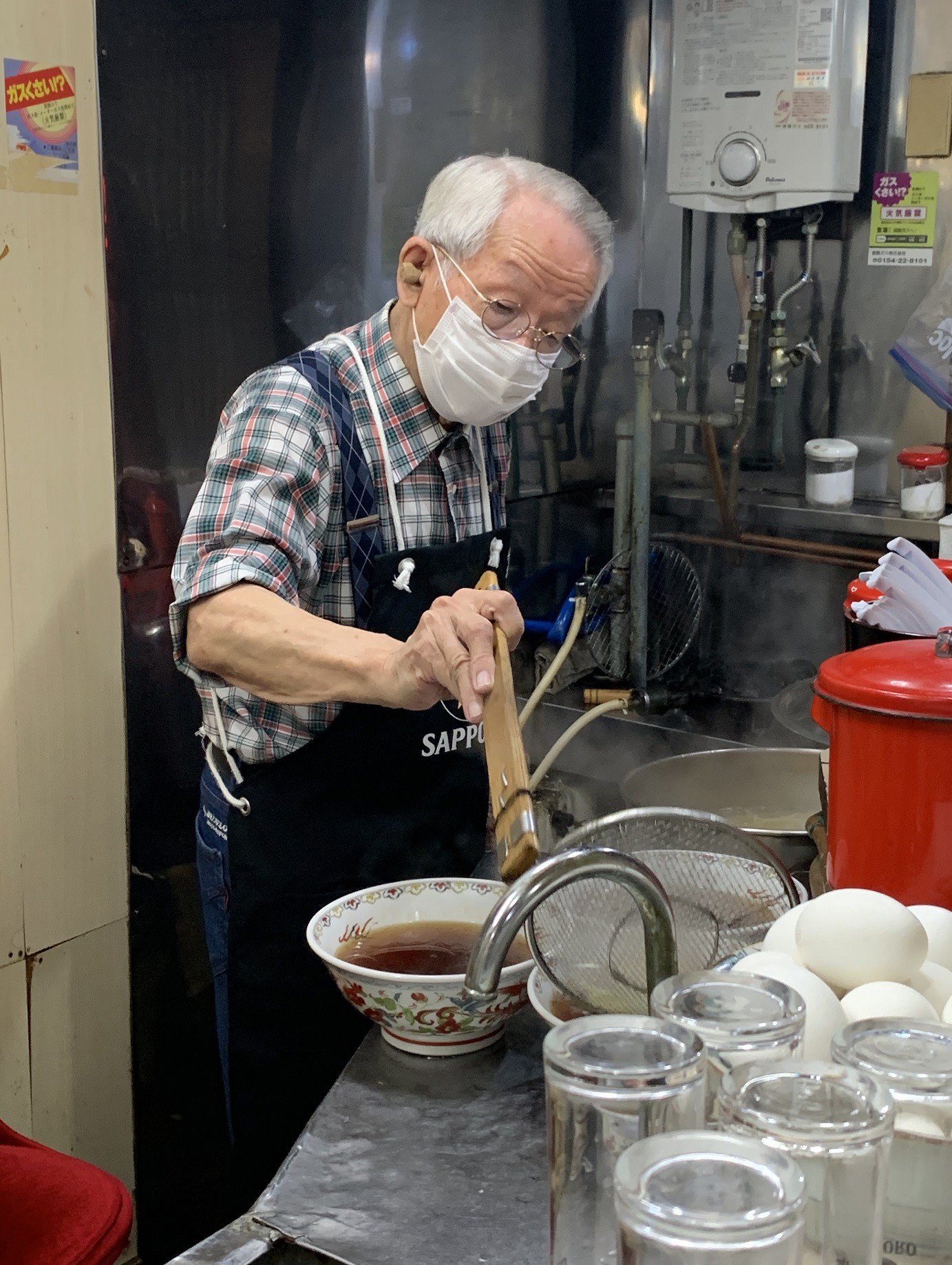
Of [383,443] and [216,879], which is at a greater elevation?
[383,443]

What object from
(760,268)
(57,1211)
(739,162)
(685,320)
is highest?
(739,162)

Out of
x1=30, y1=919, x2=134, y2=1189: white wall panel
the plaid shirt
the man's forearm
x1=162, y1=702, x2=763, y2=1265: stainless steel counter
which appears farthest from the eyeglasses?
x1=30, y1=919, x2=134, y2=1189: white wall panel

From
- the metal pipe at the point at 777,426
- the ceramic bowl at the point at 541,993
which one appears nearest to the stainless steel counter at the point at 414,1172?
the ceramic bowl at the point at 541,993

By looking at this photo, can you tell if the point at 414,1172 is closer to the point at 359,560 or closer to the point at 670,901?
the point at 670,901

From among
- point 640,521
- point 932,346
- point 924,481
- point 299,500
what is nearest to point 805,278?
point 932,346

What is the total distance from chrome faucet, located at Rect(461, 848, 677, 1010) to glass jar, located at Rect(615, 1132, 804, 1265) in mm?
302

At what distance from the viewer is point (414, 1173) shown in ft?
3.78

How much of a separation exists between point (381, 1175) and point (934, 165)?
2.61 metres

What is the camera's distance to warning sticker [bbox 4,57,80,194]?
1922 mm

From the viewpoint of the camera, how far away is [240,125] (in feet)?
7.36

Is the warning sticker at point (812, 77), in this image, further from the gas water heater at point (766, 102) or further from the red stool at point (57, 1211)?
the red stool at point (57, 1211)

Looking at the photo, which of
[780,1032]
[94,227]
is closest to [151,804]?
[94,227]

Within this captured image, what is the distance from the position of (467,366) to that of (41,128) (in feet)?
2.46

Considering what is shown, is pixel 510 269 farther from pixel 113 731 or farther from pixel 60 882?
pixel 60 882
